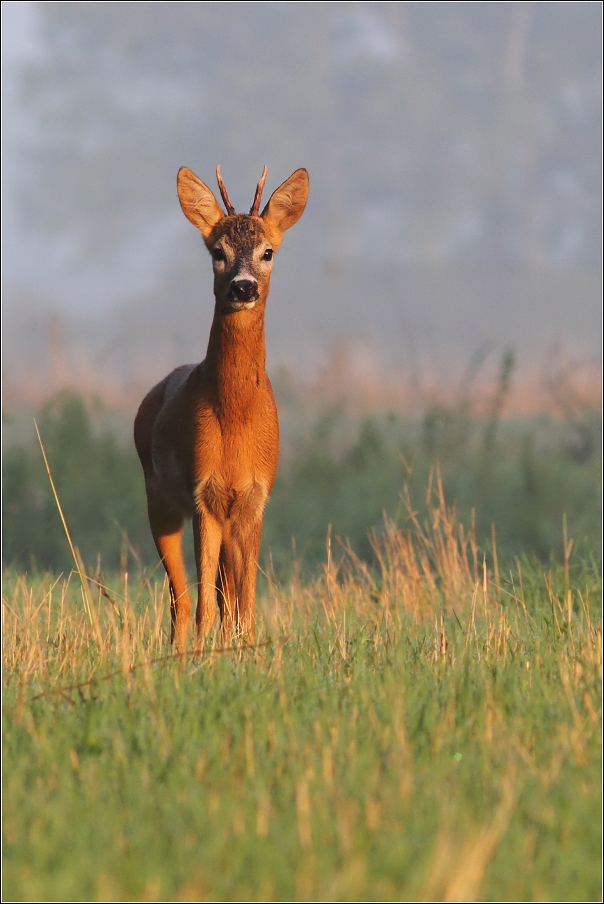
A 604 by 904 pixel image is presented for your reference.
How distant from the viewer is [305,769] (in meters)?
4.00

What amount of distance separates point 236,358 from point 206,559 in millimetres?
1189

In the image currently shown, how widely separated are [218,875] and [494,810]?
956mm

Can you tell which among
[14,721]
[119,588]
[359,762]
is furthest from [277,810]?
[119,588]

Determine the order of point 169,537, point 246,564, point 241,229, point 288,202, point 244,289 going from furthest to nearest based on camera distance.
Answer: point 169,537
point 288,202
point 246,564
point 241,229
point 244,289

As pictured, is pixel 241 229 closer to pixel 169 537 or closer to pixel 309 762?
pixel 169 537

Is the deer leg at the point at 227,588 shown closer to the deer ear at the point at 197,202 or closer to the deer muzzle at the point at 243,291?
the deer muzzle at the point at 243,291

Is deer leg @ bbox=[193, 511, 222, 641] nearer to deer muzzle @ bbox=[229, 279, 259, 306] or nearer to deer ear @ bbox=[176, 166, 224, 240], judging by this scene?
deer muzzle @ bbox=[229, 279, 259, 306]

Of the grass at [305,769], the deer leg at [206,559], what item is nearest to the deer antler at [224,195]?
the deer leg at [206,559]

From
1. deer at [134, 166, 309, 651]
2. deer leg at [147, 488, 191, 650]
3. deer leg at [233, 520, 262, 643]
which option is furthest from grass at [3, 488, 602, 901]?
deer leg at [147, 488, 191, 650]

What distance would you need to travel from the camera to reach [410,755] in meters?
4.08

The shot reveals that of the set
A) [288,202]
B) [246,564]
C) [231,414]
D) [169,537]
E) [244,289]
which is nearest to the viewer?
[244,289]

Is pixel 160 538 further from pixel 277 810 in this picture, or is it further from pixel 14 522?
pixel 14 522

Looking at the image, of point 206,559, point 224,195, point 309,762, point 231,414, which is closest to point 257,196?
point 224,195

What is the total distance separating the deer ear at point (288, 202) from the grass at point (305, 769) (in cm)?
266
